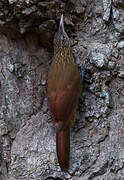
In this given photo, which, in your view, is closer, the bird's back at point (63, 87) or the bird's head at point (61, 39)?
the bird's back at point (63, 87)

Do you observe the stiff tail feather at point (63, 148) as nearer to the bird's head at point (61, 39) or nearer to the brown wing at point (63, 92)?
the brown wing at point (63, 92)

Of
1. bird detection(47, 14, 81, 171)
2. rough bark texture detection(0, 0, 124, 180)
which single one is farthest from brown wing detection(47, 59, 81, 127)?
rough bark texture detection(0, 0, 124, 180)

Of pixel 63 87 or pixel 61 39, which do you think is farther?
pixel 61 39

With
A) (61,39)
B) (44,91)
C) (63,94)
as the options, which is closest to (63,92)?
(63,94)

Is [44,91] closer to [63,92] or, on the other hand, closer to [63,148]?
[63,92]

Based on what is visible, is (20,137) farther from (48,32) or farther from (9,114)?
(48,32)

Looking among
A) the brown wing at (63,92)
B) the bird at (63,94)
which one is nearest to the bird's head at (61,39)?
the bird at (63,94)
